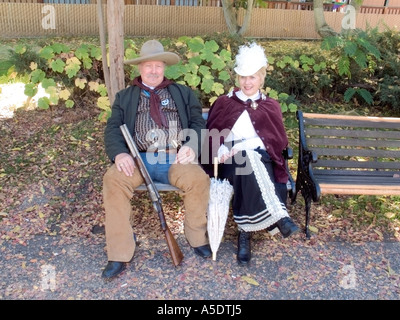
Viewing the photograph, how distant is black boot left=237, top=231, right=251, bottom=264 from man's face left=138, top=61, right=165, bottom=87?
1.54 meters

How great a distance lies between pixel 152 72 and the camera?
3.57 metres

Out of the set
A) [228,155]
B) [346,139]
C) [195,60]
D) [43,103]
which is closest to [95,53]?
[43,103]

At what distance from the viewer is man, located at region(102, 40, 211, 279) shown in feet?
10.4

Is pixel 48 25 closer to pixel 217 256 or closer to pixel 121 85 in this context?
pixel 121 85

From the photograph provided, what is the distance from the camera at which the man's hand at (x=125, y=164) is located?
323 centimetres

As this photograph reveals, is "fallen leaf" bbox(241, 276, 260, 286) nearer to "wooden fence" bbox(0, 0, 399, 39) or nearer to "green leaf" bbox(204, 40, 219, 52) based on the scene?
"green leaf" bbox(204, 40, 219, 52)

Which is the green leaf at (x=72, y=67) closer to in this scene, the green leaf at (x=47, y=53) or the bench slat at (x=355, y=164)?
the green leaf at (x=47, y=53)

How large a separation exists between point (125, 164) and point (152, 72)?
2.93ft

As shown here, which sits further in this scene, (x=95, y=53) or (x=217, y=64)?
(x=217, y=64)

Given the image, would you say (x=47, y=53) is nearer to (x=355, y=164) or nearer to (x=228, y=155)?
(x=228, y=155)

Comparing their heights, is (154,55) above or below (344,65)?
above

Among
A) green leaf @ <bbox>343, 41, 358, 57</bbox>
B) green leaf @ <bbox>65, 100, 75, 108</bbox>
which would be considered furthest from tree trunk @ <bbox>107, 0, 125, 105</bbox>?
green leaf @ <bbox>343, 41, 358, 57</bbox>

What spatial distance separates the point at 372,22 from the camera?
43.7 feet
